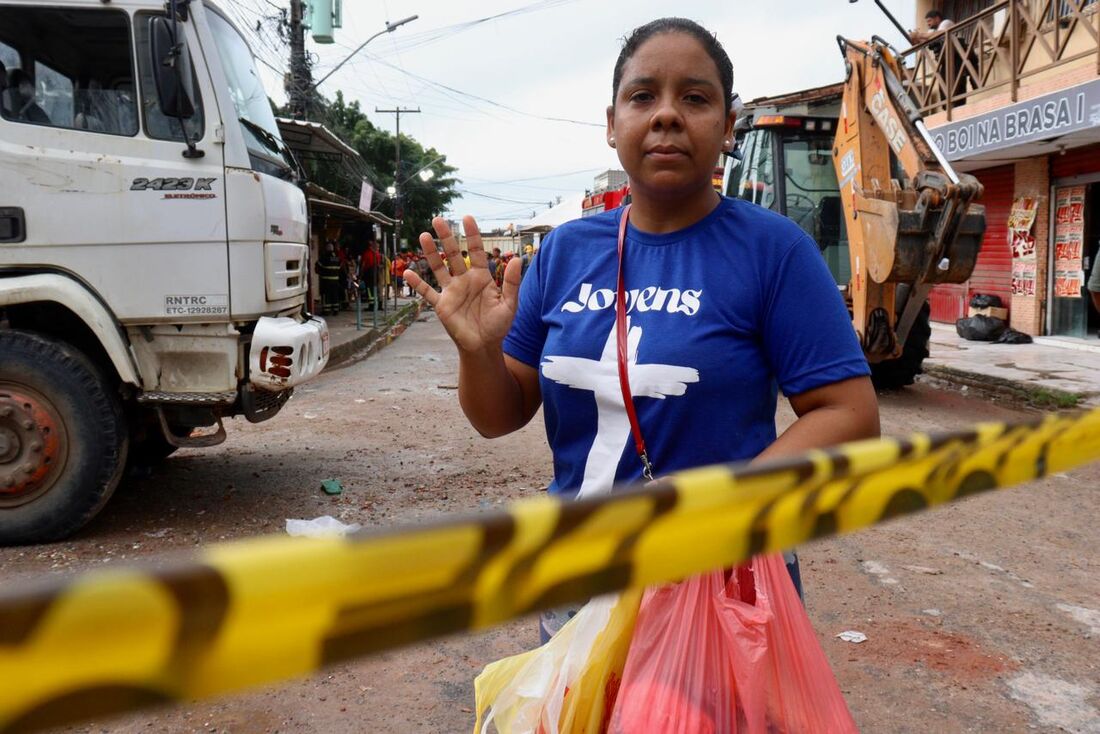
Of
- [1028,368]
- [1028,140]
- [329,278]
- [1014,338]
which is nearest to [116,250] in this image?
[1028,368]

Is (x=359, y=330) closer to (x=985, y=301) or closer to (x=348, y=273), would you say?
(x=348, y=273)

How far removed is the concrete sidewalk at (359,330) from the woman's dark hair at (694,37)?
953cm

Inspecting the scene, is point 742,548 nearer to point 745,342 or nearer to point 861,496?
point 861,496

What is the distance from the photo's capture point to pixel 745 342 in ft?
4.77

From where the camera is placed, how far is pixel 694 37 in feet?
5.04

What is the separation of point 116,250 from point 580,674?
161 inches

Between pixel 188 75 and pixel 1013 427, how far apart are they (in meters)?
4.46

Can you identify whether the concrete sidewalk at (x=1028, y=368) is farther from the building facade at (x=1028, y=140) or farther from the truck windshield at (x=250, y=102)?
the truck windshield at (x=250, y=102)

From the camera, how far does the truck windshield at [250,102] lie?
4.88 m

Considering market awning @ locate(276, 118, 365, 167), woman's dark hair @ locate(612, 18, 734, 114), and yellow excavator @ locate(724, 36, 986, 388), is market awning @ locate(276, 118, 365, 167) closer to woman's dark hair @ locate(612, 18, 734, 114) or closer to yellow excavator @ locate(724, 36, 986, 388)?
yellow excavator @ locate(724, 36, 986, 388)

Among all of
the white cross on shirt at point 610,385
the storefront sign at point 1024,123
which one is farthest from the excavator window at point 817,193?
the white cross on shirt at point 610,385

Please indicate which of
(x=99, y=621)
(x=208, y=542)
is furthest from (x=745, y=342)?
(x=208, y=542)

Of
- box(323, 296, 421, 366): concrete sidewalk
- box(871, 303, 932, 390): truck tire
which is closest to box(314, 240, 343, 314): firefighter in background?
box(323, 296, 421, 366): concrete sidewalk

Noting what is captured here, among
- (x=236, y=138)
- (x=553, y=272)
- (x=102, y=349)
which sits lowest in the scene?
(x=102, y=349)
